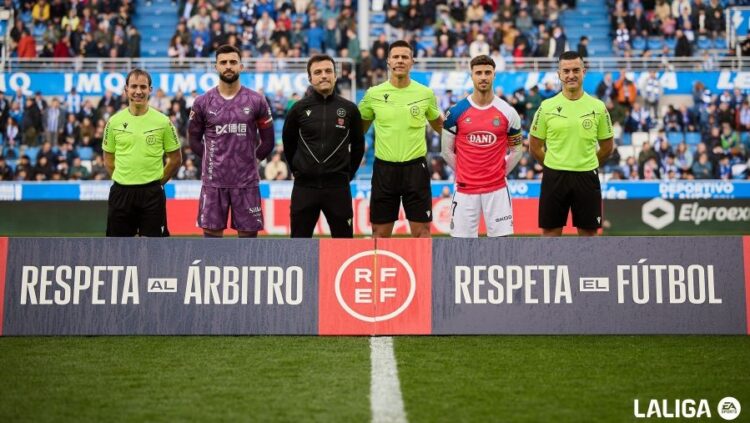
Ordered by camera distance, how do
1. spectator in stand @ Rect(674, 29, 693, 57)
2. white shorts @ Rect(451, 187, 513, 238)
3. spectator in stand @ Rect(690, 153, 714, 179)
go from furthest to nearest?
spectator in stand @ Rect(674, 29, 693, 57), spectator in stand @ Rect(690, 153, 714, 179), white shorts @ Rect(451, 187, 513, 238)

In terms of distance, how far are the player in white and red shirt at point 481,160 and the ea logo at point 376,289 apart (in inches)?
56.9

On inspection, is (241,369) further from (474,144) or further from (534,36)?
(534,36)

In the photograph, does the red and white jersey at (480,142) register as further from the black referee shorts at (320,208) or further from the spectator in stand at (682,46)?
the spectator in stand at (682,46)

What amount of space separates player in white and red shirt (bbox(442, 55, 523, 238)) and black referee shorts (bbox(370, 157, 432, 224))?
0.36 m

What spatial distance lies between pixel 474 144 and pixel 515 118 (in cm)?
49

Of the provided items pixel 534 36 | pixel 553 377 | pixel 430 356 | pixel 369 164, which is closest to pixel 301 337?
pixel 430 356

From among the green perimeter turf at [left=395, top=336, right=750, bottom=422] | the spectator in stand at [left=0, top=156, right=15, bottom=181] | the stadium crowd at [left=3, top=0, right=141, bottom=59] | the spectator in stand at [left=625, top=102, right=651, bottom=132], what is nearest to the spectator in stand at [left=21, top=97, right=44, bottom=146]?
the spectator in stand at [left=0, top=156, right=15, bottom=181]

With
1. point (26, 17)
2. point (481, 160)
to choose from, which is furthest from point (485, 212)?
point (26, 17)

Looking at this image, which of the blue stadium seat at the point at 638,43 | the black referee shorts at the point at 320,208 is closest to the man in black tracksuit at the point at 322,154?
the black referee shorts at the point at 320,208

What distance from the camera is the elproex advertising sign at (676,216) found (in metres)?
19.9

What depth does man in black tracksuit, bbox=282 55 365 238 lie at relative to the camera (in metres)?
7.92

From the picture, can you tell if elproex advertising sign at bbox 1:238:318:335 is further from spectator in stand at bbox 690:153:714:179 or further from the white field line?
spectator in stand at bbox 690:153:714:179

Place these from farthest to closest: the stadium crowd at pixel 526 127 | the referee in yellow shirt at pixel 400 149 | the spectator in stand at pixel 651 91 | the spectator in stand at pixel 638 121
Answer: the spectator in stand at pixel 651 91, the spectator in stand at pixel 638 121, the stadium crowd at pixel 526 127, the referee in yellow shirt at pixel 400 149

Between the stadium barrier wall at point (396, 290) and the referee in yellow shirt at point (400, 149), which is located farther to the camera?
the referee in yellow shirt at point (400, 149)
